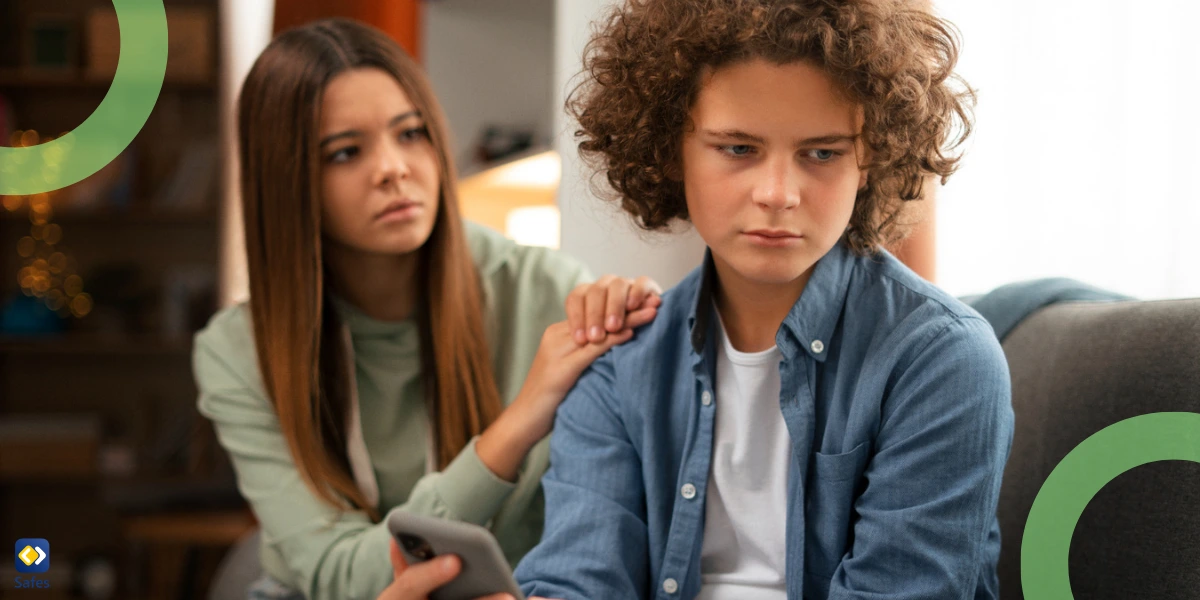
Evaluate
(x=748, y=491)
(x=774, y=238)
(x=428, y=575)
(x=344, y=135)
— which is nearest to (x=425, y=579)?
(x=428, y=575)

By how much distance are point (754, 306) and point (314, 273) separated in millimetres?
651

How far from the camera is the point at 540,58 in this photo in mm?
3590

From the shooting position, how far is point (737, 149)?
914 mm

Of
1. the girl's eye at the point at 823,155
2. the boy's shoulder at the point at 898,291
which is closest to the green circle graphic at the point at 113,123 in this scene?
the girl's eye at the point at 823,155

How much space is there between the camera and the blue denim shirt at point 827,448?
863 mm

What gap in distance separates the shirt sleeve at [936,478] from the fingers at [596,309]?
348mm

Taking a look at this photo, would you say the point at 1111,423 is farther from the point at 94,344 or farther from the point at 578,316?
the point at 94,344

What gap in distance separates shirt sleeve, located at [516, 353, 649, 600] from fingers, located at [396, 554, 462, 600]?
0.13 m

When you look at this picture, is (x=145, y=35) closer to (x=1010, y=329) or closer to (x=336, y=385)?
(x=336, y=385)

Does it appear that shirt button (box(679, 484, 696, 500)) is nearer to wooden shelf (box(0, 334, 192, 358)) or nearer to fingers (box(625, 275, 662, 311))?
fingers (box(625, 275, 662, 311))

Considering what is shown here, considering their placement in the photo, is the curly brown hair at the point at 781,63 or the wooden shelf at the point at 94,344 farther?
the wooden shelf at the point at 94,344

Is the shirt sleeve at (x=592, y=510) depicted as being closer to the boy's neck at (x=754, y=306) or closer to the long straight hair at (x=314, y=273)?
the boy's neck at (x=754, y=306)

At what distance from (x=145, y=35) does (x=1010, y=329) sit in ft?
3.31

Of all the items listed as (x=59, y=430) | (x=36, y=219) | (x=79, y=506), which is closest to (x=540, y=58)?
(x=36, y=219)
